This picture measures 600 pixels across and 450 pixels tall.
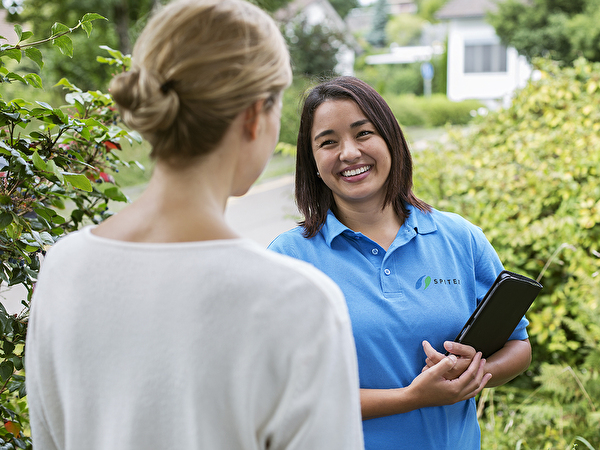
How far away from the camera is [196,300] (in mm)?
811

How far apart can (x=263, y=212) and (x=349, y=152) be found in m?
8.53

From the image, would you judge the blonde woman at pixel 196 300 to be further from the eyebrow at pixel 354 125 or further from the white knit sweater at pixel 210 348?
the eyebrow at pixel 354 125

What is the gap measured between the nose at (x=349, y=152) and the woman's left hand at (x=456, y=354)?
23.6 inches

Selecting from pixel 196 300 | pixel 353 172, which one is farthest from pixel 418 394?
pixel 196 300

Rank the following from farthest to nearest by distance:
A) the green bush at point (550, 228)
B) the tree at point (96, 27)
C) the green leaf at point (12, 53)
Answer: the tree at point (96, 27)
the green bush at point (550, 228)
the green leaf at point (12, 53)

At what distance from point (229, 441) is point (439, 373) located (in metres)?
0.87

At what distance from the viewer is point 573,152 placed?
381 centimetres

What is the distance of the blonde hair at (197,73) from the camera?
833 millimetres

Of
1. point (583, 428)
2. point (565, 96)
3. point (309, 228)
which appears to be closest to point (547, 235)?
point (583, 428)

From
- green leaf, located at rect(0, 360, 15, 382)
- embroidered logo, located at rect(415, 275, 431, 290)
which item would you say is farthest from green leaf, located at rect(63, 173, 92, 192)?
embroidered logo, located at rect(415, 275, 431, 290)

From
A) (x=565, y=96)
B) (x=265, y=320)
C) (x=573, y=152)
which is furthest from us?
(x=565, y=96)

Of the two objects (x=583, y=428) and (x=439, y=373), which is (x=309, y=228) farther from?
(x=583, y=428)

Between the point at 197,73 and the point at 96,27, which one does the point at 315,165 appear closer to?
the point at 197,73

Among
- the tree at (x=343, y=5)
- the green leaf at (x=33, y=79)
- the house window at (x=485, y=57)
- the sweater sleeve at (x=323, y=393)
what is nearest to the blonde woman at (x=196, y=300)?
the sweater sleeve at (x=323, y=393)
